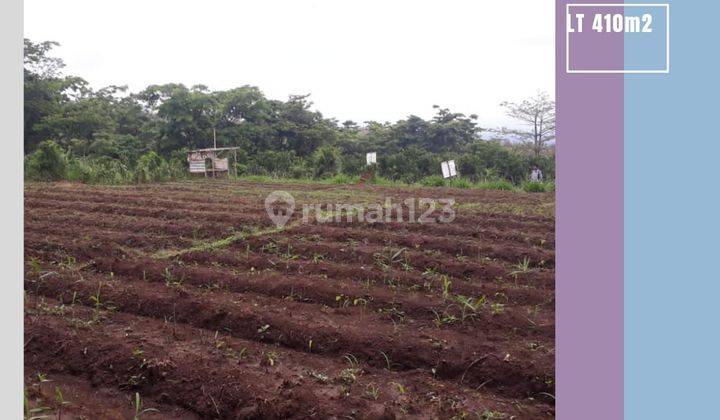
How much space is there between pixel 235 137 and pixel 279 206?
13.0 m

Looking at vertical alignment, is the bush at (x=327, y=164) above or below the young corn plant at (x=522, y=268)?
above

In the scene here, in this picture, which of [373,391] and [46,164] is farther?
[46,164]

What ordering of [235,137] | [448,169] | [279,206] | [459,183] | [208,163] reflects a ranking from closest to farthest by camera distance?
[279,206], [459,183], [448,169], [208,163], [235,137]

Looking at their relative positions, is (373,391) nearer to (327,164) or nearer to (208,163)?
(327,164)

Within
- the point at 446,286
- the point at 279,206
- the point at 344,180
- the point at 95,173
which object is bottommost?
the point at 446,286

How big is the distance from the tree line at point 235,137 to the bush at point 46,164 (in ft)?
0.08

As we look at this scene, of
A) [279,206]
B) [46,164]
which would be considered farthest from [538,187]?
[46,164]

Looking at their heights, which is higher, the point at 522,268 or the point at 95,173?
the point at 95,173

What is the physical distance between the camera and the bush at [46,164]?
13891 mm

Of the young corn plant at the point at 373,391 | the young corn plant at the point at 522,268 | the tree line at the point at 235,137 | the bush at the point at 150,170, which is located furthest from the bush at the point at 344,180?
the young corn plant at the point at 373,391

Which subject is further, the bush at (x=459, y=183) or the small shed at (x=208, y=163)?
the small shed at (x=208, y=163)

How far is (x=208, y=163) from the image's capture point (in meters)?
18.1

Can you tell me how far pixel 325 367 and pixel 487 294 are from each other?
5.81 ft

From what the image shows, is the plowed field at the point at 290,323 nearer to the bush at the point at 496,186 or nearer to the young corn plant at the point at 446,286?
the young corn plant at the point at 446,286
